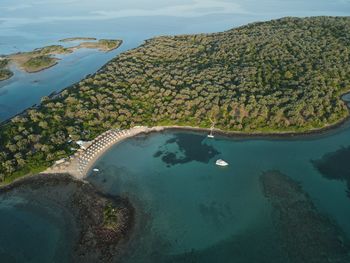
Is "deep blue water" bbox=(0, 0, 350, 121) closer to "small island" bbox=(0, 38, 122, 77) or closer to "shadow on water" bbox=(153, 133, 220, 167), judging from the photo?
"small island" bbox=(0, 38, 122, 77)

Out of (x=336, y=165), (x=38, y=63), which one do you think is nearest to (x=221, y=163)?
(x=336, y=165)

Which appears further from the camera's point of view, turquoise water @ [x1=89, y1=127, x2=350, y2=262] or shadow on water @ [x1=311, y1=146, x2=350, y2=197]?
shadow on water @ [x1=311, y1=146, x2=350, y2=197]

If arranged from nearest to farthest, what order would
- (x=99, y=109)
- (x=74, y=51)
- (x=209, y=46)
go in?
(x=99, y=109) → (x=209, y=46) → (x=74, y=51)

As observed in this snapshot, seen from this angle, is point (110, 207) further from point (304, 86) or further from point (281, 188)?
point (304, 86)

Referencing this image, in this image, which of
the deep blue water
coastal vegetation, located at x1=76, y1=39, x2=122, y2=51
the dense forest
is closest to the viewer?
the dense forest

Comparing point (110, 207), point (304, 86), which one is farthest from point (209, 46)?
point (110, 207)

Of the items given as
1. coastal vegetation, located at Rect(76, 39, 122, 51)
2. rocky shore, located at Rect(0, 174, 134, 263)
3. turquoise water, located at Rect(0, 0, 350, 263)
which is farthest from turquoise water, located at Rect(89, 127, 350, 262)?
coastal vegetation, located at Rect(76, 39, 122, 51)
